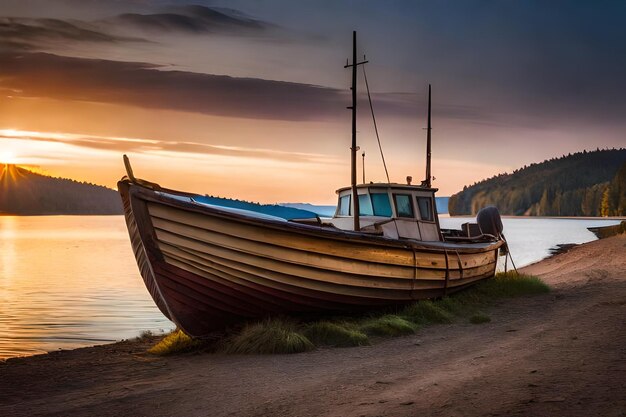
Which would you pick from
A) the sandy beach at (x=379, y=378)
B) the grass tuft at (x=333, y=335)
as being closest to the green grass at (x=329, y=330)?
the grass tuft at (x=333, y=335)

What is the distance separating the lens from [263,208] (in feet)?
44.2

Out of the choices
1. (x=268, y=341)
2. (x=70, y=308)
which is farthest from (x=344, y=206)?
(x=70, y=308)

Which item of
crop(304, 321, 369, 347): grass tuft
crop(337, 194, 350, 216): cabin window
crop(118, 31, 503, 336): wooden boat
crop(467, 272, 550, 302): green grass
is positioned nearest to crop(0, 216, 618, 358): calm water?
crop(337, 194, 350, 216): cabin window

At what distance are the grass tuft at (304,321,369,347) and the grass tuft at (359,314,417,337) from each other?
33cm

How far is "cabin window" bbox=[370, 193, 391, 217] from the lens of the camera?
15.7 m

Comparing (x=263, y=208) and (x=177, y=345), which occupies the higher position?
(x=263, y=208)

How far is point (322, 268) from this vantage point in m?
11.8

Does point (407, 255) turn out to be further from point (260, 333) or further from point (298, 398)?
point (298, 398)

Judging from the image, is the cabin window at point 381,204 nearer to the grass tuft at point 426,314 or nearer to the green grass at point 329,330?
the green grass at point 329,330

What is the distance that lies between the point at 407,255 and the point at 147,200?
573 cm

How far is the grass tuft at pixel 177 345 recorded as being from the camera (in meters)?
11.8

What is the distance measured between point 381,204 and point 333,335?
5.10 m

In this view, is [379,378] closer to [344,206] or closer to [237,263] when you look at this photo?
[237,263]

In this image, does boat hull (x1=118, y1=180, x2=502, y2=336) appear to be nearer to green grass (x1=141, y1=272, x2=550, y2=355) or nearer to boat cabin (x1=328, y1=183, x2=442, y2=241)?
green grass (x1=141, y1=272, x2=550, y2=355)
